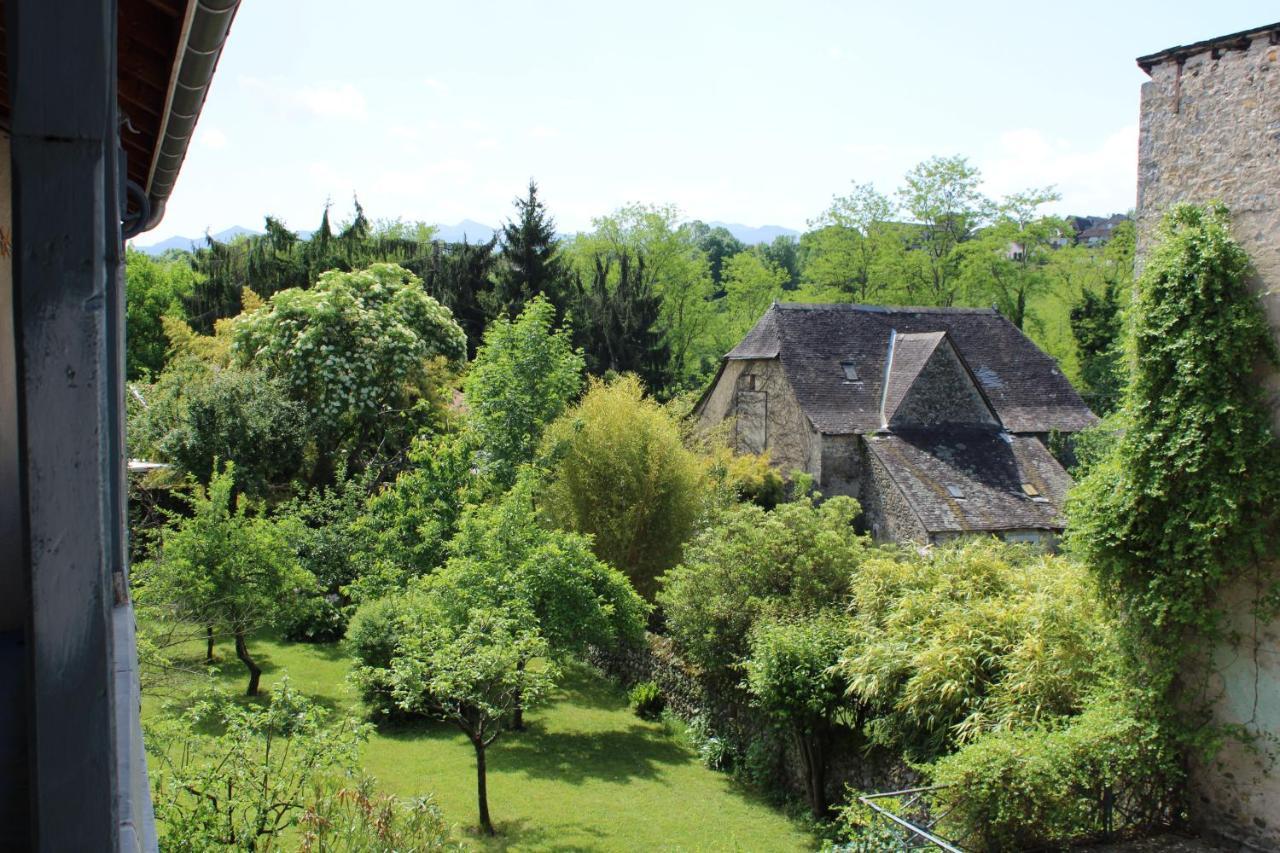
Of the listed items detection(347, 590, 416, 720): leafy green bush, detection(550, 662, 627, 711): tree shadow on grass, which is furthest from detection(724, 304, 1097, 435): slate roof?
detection(347, 590, 416, 720): leafy green bush

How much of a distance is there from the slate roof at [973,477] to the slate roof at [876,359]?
1.23 meters

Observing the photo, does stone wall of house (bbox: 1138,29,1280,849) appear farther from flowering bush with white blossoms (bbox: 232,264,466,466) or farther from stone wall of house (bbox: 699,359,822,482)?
flowering bush with white blossoms (bbox: 232,264,466,466)

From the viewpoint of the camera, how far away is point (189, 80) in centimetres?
362

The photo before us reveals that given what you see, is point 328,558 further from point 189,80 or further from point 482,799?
point 189,80

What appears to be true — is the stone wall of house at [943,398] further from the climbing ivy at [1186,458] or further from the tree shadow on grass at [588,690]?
the climbing ivy at [1186,458]

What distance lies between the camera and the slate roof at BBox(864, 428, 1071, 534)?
23359 millimetres

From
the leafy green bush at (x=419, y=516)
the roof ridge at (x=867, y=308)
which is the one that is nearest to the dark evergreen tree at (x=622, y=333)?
the roof ridge at (x=867, y=308)

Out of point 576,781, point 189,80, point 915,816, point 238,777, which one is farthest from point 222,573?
point 189,80

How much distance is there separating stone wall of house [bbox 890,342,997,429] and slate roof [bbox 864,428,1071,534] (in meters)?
0.43

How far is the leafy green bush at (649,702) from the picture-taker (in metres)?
19.4

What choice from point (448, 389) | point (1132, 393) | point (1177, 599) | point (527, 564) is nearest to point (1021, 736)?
point (1177, 599)

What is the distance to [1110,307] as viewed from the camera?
41.5 meters

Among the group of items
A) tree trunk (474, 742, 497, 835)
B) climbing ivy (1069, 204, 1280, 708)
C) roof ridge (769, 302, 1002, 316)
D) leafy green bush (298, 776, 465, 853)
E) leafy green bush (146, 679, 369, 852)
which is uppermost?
roof ridge (769, 302, 1002, 316)

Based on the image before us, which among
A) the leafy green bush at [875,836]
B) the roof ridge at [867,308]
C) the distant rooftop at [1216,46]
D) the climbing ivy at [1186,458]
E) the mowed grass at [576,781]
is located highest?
the distant rooftop at [1216,46]
